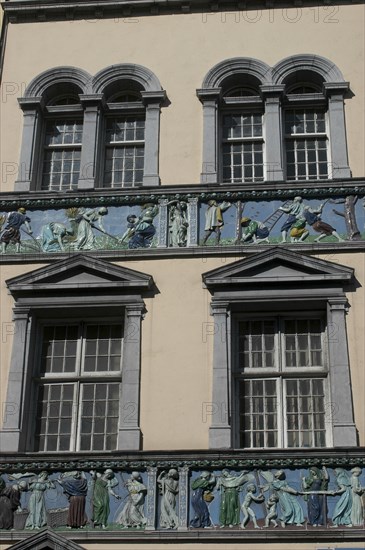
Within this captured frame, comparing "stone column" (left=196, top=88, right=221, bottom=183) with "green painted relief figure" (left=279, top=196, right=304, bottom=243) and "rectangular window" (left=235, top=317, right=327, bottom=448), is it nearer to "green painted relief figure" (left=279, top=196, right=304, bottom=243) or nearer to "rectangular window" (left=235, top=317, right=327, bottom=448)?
"green painted relief figure" (left=279, top=196, right=304, bottom=243)

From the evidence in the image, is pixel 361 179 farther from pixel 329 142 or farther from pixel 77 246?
pixel 77 246

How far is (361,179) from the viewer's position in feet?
59.0

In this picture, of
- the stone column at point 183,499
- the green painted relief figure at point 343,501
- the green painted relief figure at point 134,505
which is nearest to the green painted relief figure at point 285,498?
the green painted relief figure at point 343,501

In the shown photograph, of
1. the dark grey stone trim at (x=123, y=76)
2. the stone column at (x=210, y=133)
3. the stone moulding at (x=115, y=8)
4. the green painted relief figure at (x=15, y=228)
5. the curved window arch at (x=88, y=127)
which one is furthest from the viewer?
the stone moulding at (x=115, y=8)

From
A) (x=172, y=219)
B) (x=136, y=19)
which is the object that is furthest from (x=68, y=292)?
(x=136, y=19)

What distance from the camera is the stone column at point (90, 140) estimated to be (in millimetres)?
18594

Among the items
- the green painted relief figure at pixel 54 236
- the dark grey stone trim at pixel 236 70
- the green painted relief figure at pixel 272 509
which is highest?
the dark grey stone trim at pixel 236 70

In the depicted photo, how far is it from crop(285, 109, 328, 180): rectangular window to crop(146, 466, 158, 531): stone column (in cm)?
594

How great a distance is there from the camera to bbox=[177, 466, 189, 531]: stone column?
50.3ft

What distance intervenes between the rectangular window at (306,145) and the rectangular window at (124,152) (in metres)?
2.62

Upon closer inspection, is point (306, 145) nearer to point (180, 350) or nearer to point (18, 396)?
point (180, 350)

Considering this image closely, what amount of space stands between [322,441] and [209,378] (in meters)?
1.95

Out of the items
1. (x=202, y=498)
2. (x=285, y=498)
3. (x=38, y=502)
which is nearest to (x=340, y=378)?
(x=285, y=498)

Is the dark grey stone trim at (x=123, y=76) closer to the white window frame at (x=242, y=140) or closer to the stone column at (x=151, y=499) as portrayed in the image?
the white window frame at (x=242, y=140)
